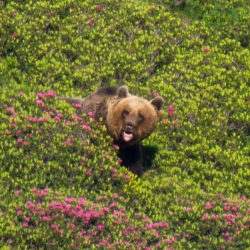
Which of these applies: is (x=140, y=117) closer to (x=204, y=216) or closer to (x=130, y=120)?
(x=130, y=120)

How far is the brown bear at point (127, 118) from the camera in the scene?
1489 centimetres

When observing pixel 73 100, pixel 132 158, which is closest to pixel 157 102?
pixel 132 158

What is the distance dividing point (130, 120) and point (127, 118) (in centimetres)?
7

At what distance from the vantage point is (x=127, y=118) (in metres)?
14.8

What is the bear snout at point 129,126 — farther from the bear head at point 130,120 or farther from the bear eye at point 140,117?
the bear eye at point 140,117

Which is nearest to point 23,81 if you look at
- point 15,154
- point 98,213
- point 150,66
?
point 150,66

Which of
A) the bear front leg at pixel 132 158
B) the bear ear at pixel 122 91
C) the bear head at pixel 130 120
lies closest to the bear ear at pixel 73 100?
the bear ear at pixel 122 91

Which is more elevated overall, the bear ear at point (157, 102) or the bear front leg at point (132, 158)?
the bear ear at point (157, 102)

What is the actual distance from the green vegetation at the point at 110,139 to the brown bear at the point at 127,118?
0.30m

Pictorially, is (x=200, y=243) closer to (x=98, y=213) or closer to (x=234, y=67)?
(x=98, y=213)

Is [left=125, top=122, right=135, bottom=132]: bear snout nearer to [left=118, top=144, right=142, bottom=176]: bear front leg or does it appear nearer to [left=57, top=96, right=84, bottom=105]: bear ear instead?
[left=118, top=144, right=142, bottom=176]: bear front leg

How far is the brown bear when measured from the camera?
14891mm

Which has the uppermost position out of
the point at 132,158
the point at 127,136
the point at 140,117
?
the point at 140,117

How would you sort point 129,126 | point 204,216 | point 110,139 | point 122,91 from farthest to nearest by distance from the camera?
point 122,91
point 110,139
point 129,126
point 204,216
